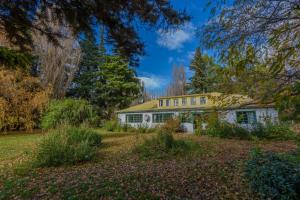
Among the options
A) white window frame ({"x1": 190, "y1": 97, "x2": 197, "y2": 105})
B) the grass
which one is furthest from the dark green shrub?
the grass

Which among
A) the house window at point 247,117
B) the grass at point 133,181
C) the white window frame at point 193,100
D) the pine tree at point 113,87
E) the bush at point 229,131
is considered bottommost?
the grass at point 133,181

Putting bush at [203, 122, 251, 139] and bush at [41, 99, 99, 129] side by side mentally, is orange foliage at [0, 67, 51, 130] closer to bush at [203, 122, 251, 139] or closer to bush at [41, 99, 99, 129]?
bush at [41, 99, 99, 129]

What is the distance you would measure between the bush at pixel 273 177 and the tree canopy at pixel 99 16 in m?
2.82

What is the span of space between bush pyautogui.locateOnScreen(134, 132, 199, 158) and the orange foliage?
1070 cm

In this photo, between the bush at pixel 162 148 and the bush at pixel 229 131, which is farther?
the bush at pixel 229 131

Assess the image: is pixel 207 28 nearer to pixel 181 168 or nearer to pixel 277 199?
pixel 277 199

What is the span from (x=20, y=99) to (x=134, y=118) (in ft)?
34.7

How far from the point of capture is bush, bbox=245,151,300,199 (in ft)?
8.93

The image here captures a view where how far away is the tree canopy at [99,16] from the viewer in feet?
7.23

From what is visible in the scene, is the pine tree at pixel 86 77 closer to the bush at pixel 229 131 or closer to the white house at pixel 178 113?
the white house at pixel 178 113

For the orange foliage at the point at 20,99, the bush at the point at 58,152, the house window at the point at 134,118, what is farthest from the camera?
the house window at the point at 134,118

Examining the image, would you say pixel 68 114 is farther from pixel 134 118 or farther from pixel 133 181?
pixel 133 181

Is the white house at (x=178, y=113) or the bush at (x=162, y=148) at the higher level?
the white house at (x=178, y=113)

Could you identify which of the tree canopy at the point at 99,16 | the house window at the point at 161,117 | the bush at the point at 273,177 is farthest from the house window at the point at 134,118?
the tree canopy at the point at 99,16
